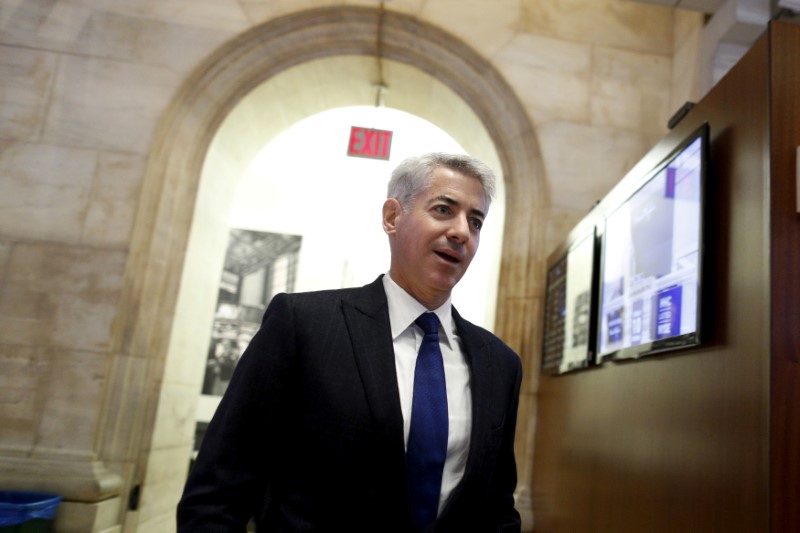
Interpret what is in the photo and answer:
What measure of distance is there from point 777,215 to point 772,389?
1.37 ft

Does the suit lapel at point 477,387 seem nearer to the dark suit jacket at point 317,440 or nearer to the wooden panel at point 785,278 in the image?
the dark suit jacket at point 317,440

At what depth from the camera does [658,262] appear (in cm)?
203

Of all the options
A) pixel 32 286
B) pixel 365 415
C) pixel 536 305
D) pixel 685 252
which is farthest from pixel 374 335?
pixel 32 286

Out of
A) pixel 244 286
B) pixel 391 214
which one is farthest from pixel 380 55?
pixel 244 286

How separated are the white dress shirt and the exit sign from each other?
4.03 meters

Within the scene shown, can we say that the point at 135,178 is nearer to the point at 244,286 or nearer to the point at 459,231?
the point at 459,231

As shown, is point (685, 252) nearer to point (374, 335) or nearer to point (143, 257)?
point (374, 335)

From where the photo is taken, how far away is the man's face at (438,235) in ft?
4.62

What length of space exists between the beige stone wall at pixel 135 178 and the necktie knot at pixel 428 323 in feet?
9.04

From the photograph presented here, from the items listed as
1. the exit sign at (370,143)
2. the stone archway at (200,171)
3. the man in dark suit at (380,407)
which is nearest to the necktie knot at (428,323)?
the man in dark suit at (380,407)

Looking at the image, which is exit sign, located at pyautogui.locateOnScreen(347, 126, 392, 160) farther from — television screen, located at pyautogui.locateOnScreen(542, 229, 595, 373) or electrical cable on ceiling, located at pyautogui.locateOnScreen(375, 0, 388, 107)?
television screen, located at pyautogui.locateOnScreen(542, 229, 595, 373)

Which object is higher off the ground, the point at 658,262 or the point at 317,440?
the point at 658,262

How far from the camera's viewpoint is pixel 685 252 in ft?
5.94

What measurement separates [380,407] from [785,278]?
101 centimetres
